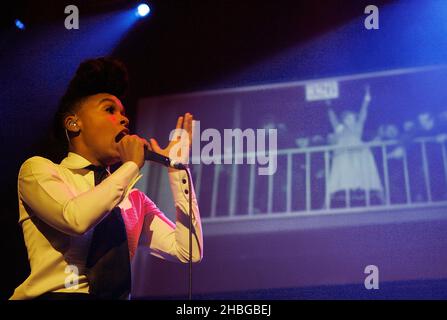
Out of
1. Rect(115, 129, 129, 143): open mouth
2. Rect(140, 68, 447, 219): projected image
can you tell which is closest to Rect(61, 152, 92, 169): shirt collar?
Rect(115, 129, 129, 143): open mouth

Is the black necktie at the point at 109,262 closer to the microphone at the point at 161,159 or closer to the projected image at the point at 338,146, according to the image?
the microphone at the point at 161,159

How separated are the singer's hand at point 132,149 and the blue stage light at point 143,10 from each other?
94 cm

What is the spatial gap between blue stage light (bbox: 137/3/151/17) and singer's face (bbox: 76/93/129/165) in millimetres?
729

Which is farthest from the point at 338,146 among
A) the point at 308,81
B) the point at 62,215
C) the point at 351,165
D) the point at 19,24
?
the point at 19,24

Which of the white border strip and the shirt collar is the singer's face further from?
the white border strip

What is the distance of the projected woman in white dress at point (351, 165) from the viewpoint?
6.89 feet

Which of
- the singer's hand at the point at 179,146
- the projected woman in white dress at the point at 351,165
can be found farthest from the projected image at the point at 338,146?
the singer's hand at the point at 179,146

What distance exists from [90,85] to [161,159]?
397 millimetres

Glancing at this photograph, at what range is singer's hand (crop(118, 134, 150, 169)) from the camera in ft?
5.19

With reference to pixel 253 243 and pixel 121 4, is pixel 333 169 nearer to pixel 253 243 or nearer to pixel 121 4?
pixel 253 243

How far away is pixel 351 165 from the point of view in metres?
2.11

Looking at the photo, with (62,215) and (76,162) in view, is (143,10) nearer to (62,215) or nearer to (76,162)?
(76,162)

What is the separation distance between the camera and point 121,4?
2.47 m

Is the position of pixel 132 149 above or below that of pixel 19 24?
below
